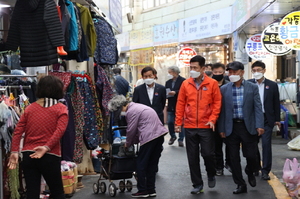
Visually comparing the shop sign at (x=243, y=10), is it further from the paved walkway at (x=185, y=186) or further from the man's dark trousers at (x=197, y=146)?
the man's dark trousers at (x=197, y=146)

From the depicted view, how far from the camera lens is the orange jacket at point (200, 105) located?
28.0ft

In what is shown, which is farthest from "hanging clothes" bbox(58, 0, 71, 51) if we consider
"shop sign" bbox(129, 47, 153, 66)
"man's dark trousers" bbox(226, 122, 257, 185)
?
"shop sign" bbox(129, 47, 153, 66)

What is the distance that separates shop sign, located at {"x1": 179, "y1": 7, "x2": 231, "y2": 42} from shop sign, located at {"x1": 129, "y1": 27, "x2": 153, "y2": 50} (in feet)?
10.1

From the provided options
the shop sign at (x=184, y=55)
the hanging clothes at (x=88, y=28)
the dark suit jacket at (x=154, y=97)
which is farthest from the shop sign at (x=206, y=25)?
the hanging clothes at (x=88, y=28)

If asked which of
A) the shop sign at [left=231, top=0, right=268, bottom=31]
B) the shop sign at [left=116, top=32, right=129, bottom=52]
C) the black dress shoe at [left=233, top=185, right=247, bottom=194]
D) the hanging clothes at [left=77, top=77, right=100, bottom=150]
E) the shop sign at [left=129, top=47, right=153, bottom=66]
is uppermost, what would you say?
the shop sign at [left=231, top=0, right=268, bottom=31]

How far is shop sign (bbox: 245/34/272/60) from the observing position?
18.8 metres

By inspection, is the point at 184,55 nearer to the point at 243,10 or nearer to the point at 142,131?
the point at 243,10

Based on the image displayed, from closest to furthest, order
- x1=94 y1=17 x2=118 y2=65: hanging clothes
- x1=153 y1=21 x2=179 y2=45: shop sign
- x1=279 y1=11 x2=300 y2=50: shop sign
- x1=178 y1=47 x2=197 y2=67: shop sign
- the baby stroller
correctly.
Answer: the baby stroller, x1=94 y1=17 x2=118 y2=65: hanging clothes, x1=279 y1=11 x2=300 y2=50: shop sign, x1=178 y1=47 x2=197 y2=67: shop sign, x1=153 y1=21 x2=179 y2=45: shop sign

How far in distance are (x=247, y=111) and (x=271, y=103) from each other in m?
1.67

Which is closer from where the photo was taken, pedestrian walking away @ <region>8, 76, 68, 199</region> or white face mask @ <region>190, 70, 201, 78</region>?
pedestrian walking away @ <region>8, 76, 68, 199</region>

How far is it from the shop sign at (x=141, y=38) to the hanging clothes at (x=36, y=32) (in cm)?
2159

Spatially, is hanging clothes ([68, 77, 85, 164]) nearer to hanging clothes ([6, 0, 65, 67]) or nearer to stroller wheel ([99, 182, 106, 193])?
stroller wheel ([99, 182, 106, 193])

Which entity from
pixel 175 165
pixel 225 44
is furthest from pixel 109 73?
pixel 225 44

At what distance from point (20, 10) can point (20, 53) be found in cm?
61
